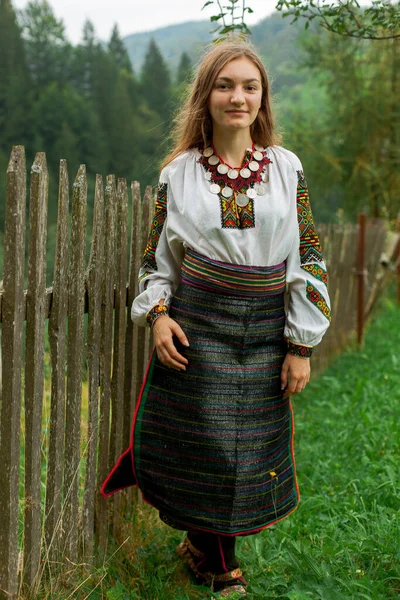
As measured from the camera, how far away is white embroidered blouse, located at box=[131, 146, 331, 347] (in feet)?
7.36

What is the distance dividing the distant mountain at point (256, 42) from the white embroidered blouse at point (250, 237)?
416 millimetres

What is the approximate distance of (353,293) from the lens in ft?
24.5

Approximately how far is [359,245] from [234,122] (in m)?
4.94

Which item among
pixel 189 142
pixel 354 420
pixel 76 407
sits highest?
pixel 189 142

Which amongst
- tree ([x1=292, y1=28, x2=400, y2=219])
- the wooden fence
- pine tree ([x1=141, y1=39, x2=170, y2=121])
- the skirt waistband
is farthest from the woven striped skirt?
pine tree ([x1=141, y1=39, x2=170, y2=121])

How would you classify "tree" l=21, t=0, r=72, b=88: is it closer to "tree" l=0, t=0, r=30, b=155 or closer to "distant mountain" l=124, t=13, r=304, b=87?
"tree" l=0, t=0, r=30, b=155

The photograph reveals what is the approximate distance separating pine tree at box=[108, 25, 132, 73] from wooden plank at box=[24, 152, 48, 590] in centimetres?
3318

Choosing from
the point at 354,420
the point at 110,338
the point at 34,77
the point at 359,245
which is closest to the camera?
the point at 110,338

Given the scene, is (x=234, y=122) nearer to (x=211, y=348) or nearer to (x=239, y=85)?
(x=239, y=85)

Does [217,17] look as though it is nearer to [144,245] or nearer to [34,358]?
[144,245]

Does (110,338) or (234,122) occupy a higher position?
(234,122)

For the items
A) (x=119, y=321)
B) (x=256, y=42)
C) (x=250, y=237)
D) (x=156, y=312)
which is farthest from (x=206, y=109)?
(x=256, y=42)

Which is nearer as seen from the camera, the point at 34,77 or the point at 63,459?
the point at 63,459

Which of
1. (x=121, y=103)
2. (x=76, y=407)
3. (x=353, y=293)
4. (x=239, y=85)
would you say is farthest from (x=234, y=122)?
(x=121, y=103)
